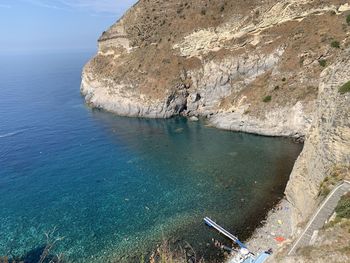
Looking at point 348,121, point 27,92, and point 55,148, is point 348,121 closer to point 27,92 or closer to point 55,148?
point 55,148

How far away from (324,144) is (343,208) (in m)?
9.37

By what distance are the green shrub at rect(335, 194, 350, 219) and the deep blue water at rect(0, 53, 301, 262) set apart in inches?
672

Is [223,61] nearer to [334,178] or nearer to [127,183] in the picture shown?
[127,183]

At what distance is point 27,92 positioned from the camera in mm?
124625

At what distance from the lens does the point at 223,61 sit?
82.1m

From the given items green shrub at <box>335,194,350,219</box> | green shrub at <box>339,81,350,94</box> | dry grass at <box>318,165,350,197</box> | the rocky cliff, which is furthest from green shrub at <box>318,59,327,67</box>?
green shrub at <box>335,194,350,219</box>

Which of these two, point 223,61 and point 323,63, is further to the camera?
point 223,61

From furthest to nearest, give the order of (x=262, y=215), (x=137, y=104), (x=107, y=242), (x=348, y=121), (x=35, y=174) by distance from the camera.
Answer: (x=137, y=104)
(x=35, y=174)
(x=262, y=215)
(x=107, y=242)
(x=348, y=121)

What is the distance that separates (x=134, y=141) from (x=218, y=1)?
51210mm

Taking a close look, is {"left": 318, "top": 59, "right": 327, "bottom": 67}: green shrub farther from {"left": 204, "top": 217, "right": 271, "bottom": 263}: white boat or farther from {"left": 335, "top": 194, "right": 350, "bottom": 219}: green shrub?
{"left": 335, "top": 194, "right": 350, "bottom": 219}: green shrub

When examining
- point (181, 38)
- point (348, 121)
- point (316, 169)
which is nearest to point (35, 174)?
point (316, 169)

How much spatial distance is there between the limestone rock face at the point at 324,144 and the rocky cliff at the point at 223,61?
2604cm

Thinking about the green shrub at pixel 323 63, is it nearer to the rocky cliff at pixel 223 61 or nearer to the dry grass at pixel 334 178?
the rocky cliff at pixel 223 61

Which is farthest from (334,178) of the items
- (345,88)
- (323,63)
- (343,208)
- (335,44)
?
(335,44)
